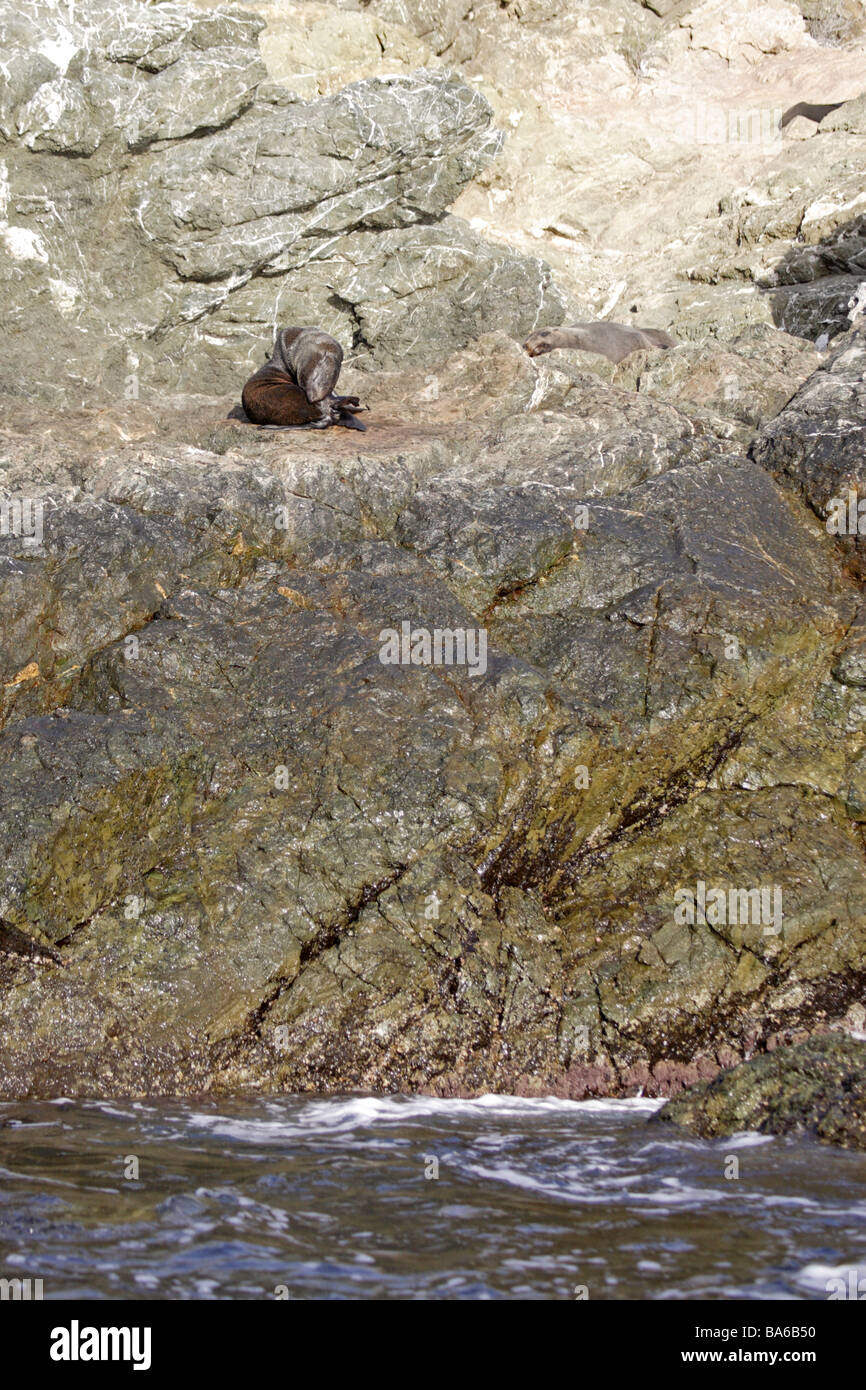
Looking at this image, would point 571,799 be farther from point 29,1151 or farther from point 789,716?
point 29,1151

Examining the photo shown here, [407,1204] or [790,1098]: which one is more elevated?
[790,1098]

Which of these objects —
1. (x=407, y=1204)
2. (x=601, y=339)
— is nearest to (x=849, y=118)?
(x=601, y=339)

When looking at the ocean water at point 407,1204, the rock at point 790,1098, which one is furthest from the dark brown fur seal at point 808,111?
the ocean water at point 407,1204

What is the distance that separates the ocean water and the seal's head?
869cm

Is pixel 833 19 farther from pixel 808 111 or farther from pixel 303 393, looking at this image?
pixel 303 393

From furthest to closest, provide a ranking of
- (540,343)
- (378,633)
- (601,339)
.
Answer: (601,339) < (540,343) < (378,633)

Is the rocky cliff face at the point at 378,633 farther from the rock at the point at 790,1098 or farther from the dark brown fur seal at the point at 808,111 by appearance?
the dark brown fur seal at the point at 808,111

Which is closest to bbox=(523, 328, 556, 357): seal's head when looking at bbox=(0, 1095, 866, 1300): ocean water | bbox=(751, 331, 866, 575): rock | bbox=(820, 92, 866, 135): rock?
bbox=(751, 331, 866, 575): rock

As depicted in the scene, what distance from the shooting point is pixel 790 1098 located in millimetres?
4559

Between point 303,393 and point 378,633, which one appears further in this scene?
point 303,393

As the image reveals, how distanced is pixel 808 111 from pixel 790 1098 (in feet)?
61.6

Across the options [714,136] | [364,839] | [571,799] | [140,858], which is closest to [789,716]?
[571,799]

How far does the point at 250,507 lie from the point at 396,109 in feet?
19.1

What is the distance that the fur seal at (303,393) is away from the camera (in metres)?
9.49
